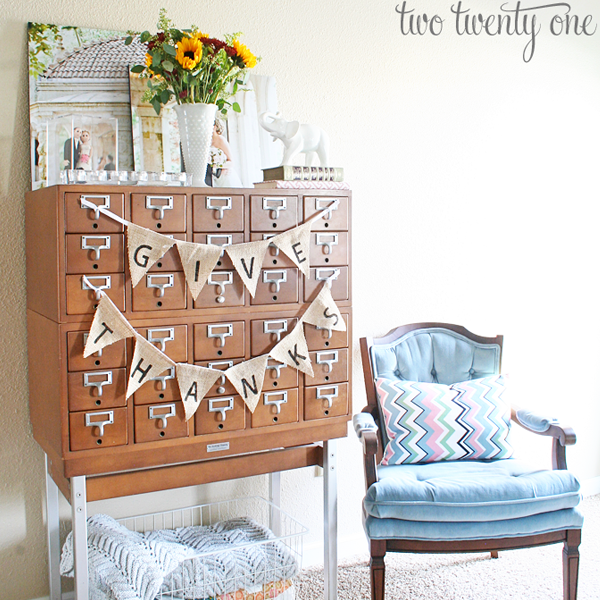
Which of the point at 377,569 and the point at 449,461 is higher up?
the point at 449,461

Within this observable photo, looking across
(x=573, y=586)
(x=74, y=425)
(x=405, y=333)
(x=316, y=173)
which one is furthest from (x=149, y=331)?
(x=573, y=586)

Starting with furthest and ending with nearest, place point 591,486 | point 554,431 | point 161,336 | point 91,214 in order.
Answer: point 591,486 → point 554,431 → point 161,336 → point 91,214

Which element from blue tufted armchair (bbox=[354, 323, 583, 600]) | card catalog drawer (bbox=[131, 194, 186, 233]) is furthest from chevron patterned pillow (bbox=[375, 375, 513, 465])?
card catalog drawer (bbox=[131, 194, 186, 233])

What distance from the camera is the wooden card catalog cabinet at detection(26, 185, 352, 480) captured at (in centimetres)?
179

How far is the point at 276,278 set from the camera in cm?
203

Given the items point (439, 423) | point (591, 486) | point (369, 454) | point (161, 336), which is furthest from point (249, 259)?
point (591, 486)

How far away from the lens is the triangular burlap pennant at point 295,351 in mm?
2029

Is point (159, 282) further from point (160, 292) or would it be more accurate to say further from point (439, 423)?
point (439, 423)

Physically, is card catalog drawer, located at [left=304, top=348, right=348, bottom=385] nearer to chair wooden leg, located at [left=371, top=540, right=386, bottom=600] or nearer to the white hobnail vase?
chair wooden leg, located at [left=371, top=540, right=386, bottom=600]

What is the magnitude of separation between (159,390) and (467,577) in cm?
148

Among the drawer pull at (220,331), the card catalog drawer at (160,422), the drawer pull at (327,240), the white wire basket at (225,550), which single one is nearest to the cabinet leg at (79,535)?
the card catalog drawer at (160,422)

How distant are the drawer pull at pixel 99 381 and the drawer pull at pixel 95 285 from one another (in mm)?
200

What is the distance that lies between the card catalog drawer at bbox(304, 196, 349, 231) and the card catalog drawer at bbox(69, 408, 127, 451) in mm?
795

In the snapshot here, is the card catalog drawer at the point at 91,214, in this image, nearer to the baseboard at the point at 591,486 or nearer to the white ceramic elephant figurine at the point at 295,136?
the white ceramic elephant figurine at the point at 295,136
